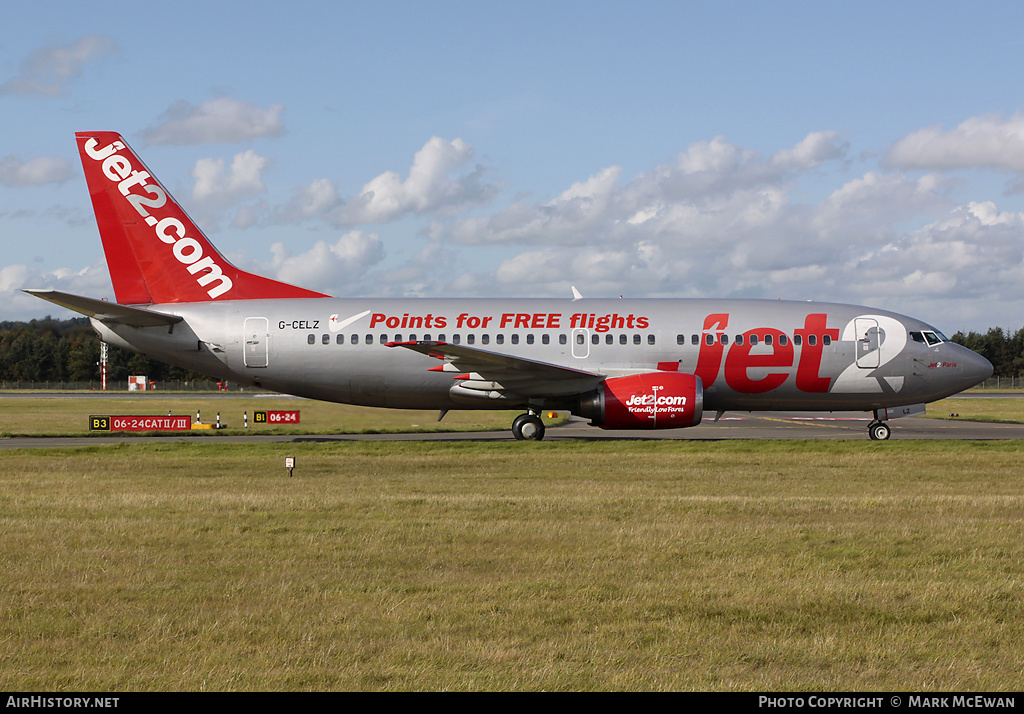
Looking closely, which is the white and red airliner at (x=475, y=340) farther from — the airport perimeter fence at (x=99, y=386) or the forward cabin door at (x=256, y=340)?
the airport perimeter fence at (x=99, y=386)

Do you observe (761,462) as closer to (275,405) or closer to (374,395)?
(374,395)

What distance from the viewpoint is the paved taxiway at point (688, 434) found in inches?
1125

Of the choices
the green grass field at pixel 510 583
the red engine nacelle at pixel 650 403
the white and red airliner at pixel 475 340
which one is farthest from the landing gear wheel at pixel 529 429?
the green grass field at pixel 510 583

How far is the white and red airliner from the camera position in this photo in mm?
27562

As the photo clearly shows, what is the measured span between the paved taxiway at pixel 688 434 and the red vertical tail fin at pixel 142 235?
4.57m

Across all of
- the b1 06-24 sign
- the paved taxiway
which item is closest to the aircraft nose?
the paved taxiway

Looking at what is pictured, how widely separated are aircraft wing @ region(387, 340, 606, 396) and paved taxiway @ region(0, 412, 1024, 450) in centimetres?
186

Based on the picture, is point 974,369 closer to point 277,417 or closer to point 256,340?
point 256,340

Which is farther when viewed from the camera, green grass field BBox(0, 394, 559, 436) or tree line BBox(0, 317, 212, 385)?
tree line BBox(0, 317, 212, 385)

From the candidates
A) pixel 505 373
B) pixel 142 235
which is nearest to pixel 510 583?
pixel 505 373

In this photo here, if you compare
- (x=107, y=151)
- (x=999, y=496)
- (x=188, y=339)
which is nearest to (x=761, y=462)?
(x=999, y=496)

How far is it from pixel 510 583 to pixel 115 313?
845 inches

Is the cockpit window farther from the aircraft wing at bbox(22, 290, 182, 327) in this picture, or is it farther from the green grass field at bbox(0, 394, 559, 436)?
the aircraft wing at bbox(22, 290, 182, 327)

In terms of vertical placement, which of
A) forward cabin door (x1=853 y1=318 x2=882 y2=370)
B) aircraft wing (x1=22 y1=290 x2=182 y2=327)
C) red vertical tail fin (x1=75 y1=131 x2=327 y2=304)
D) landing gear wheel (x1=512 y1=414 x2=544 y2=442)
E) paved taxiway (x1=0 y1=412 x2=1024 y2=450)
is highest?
red vertical tail fin (x1=75 y1=131 x2=327 y2=304)
